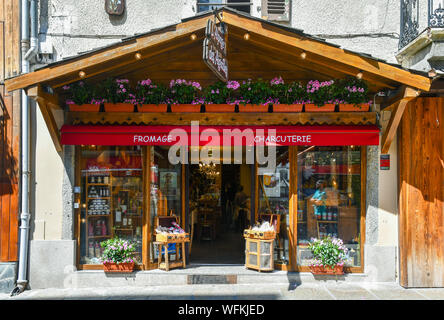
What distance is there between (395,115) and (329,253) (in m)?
2.73

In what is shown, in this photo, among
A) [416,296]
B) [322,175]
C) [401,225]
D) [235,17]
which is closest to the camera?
[235,17]

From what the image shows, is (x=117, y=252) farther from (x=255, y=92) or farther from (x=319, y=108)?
(x=319, y=108)

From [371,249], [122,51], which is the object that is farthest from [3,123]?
[371,249]

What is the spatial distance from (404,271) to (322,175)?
88.2 inches

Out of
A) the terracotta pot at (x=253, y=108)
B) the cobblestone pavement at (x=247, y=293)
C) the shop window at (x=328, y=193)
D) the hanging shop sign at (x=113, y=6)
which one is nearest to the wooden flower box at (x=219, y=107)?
the terracotta pot at (x=253, y=108)

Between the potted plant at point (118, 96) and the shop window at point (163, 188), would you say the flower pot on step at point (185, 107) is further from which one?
the shop window at point (163, 188)

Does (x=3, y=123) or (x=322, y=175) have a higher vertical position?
(x=3, y=123)

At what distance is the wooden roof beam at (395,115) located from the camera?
5449 mm

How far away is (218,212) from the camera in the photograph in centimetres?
1112

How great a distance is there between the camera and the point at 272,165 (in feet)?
23.3

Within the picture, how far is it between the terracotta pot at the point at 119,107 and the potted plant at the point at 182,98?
71 cm

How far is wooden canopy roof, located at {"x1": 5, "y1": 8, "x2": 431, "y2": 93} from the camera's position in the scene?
17.7 ft

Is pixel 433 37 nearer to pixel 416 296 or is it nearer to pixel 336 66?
pixel 336 66

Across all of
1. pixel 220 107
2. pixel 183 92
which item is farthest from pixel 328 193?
Answer: pixel 183 92
